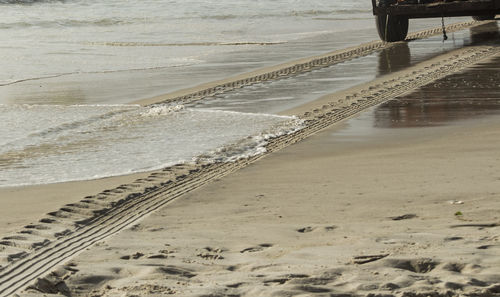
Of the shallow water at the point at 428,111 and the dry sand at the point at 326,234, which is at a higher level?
the dry sand at the point at 326,234

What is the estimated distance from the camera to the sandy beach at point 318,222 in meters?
4.21

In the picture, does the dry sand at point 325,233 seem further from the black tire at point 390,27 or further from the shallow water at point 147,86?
the black tire at point 390,27

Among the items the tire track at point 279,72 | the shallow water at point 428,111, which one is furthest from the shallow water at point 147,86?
the shallow water at point 428,111

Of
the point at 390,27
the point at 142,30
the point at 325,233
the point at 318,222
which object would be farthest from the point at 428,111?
the point at 142,30

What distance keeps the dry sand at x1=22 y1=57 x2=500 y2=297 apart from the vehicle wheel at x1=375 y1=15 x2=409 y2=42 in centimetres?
1300

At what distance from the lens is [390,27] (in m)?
20.6

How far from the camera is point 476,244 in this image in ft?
15.1

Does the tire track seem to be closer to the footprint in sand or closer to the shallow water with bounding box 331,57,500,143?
the shallow water with bounding box 331,57,500,143

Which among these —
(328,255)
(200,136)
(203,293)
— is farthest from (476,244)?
(200,136)

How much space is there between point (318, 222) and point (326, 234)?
332 mm

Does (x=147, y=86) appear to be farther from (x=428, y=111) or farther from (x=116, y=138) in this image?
(x=428, y=111)

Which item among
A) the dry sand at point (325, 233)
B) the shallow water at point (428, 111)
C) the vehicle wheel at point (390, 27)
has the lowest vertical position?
the shallow water at point (428, 111)

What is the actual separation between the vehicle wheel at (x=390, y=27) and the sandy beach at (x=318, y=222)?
1137 centimetres

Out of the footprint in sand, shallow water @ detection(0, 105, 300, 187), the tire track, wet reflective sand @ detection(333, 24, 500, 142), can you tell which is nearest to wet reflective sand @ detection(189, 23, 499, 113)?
the tire track
